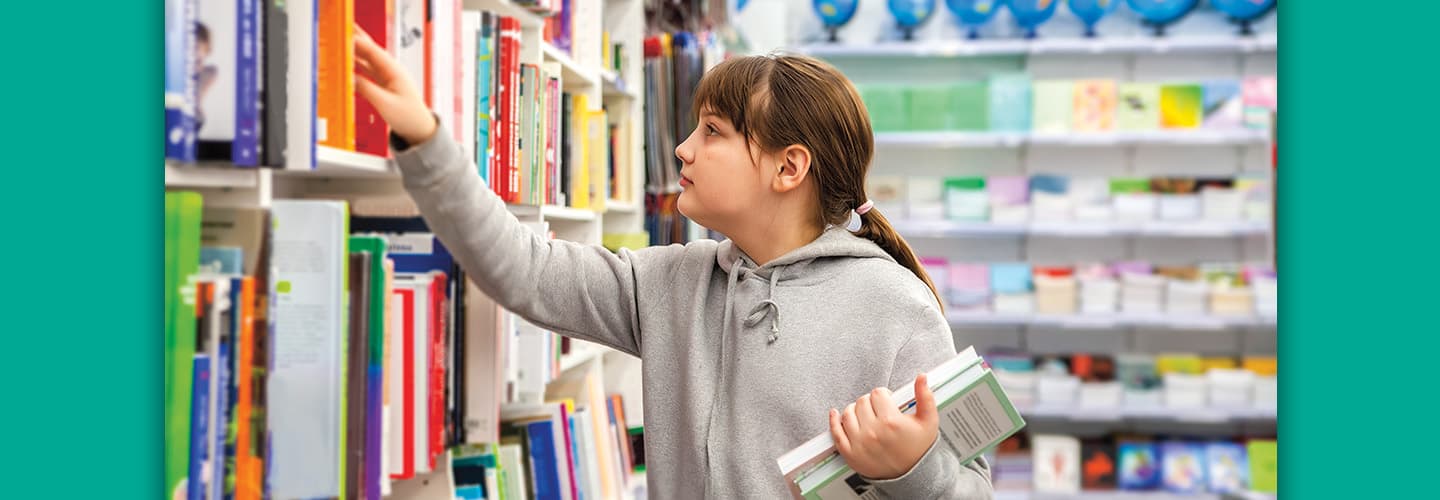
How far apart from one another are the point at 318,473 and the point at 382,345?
0.56 ft

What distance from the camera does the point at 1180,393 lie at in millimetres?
5277

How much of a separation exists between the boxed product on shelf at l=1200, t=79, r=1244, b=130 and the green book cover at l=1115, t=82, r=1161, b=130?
0.20 m

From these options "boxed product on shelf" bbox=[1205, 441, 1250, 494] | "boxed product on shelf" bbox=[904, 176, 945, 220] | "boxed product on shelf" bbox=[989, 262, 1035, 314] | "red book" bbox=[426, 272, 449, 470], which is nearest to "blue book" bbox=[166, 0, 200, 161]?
"red book" bbox=[426, 272, 449, 470]

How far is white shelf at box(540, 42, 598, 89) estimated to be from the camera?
84.8 inches

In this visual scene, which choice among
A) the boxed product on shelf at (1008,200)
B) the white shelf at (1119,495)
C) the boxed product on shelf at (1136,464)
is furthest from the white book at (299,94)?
the boxed product on shelf at (1136,464)

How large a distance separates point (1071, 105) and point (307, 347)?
4513 mm

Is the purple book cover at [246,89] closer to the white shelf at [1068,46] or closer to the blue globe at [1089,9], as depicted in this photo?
the white shelf at [1068,46]

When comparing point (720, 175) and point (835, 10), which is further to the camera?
point (835, 10)

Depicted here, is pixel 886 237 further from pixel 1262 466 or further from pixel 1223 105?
pixel 1262 466

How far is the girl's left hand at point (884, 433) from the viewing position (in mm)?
1271

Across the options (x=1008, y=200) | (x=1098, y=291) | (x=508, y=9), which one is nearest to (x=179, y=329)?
(x=508, y=9)

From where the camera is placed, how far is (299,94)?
1177 millimetres

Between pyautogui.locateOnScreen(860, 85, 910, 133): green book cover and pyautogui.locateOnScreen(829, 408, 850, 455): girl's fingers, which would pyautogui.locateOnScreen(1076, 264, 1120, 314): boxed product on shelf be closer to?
pyautogui.locateOnScreen(860, 85, 910, 133): green book cover
